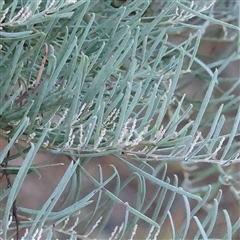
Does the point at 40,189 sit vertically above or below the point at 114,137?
below

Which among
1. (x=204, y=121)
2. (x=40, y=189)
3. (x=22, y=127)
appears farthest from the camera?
(x=40, y=189)

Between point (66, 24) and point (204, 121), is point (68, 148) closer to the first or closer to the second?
point (66, 24)

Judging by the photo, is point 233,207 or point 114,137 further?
point 233,207

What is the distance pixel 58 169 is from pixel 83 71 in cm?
78

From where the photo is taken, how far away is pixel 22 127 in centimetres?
27

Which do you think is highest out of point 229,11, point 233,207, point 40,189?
point 229,11

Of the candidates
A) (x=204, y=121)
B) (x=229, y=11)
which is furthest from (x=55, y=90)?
(x=229, y=11)

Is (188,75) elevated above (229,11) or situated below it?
below

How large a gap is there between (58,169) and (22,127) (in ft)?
2.60

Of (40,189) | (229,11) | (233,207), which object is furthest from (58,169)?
(229,11)

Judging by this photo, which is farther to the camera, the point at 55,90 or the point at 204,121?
the point at 204,121

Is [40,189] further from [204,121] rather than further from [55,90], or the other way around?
[55,90]

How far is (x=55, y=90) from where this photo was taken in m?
0.33

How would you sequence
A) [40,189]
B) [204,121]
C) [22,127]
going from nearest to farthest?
[22,127] < [204,121] < [40,189]
